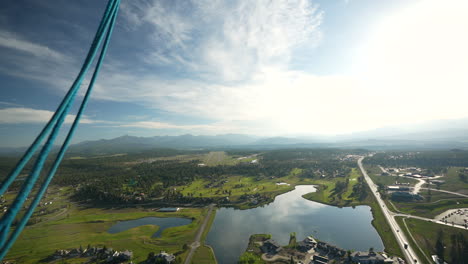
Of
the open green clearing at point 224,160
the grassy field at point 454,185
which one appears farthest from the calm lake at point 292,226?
the open green clearing at point 224,160

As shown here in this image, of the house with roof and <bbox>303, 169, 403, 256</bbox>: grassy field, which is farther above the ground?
the house with roof

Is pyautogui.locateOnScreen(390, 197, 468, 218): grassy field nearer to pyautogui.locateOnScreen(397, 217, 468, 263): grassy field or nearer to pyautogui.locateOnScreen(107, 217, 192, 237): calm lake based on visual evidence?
pyautogui.locateOnScreen(397, 217, 468, 263): grassy field

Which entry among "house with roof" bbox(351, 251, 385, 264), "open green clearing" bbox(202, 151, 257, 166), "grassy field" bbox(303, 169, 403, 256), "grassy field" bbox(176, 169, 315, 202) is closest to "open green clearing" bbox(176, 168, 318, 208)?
"grassy field" bbox(176, 169, 315, 202)

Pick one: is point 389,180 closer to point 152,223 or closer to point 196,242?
point 196,242

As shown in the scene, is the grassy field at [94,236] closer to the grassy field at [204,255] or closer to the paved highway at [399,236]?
the grassy field at [204,255]

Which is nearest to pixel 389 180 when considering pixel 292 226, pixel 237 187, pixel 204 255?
pixel 292 226

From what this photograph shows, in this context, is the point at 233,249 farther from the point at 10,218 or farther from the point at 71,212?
the point at 71,212
